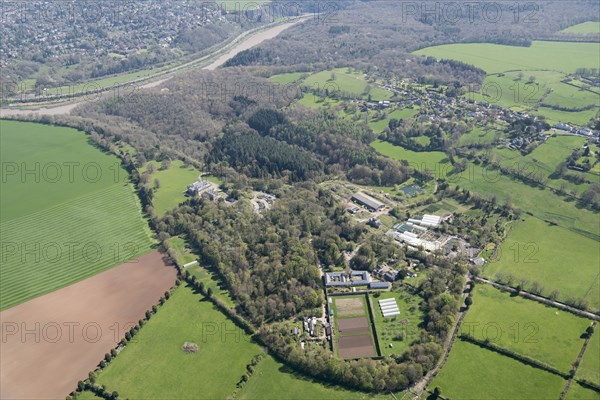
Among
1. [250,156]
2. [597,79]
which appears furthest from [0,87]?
[597,79]

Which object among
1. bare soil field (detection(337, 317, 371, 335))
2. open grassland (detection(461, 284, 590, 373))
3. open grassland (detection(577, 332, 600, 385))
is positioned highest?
bare soil field (detection(337, 317, 371, 335))

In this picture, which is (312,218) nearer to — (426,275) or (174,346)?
(426,275)

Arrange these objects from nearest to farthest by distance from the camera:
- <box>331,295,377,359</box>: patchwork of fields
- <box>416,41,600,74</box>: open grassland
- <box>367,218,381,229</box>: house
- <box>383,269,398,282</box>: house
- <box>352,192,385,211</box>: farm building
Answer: <box>331,295,377,359</box>: patchwork of fields, <box>383,269,398,282</box>: house, <box>367,218,381,229</box>: house, <box>352,192,385,211</box>: farm building, <box>416,41,600,74</box>: open grassland

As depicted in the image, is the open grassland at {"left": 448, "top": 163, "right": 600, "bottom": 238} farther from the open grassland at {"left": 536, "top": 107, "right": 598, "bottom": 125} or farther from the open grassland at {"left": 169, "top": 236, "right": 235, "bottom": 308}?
the open grassland at {"left": 169, "top": 236, "right": 235, "bottom": 308}

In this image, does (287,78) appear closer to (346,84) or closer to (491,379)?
(346,84)

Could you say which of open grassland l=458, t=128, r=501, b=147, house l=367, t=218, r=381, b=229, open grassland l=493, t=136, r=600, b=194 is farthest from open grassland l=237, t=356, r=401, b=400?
open grassland l=458, t=128, r=501, b=147

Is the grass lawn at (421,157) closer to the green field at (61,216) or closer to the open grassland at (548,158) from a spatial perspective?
the open grassland at (548,158)
